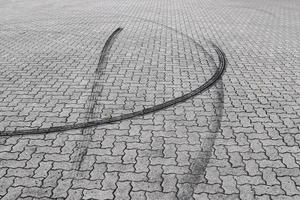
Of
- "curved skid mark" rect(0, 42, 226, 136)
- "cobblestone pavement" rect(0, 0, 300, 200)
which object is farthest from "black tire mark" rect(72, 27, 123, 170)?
"curved skid mark" rect(0, 42, 226, 136)

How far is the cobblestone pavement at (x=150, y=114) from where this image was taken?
466 centimetres

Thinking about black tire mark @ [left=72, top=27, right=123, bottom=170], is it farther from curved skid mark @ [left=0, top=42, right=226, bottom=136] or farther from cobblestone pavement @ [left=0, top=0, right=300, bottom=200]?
curved skid mark @ [left=0, top=42, right=226, bottom=136]

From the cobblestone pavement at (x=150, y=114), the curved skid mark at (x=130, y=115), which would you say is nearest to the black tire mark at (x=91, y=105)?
the cobblestone pavement at (x=150, y=114)

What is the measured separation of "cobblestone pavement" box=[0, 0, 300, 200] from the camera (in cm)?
466

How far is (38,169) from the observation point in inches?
194

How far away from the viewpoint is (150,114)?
257 inches

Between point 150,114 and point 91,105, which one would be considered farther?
point 91,105

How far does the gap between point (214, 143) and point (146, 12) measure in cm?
1310

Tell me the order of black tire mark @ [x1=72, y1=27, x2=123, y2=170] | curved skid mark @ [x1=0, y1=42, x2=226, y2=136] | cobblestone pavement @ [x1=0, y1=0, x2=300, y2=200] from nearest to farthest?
cobblestone pavement @ [x1=0, y1=0, x2=300, y2=200], black tire mark @ [x1=72, y1=27, x2=123, y2=170], curved skid mark @ [x1=0, y1=42, x2=226, y2=136]

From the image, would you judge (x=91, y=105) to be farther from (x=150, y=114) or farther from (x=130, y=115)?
(x=150, y=114)

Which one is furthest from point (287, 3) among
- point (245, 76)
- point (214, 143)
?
point (214, 143)

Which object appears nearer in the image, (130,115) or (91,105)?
(130,115)

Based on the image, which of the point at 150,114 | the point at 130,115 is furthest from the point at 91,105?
the point at 150,114

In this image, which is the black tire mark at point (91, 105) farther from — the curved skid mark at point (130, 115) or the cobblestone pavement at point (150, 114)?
the curved skid mark at point (130, 115)
